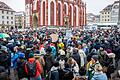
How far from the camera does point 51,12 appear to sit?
86.5 meters

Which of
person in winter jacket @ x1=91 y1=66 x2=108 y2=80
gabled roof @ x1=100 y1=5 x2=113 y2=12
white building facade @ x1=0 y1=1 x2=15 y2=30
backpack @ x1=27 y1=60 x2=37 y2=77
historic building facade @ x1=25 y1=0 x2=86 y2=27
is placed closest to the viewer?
person in winter jacket @ x1=91 y1=66 x2=108 y2=80

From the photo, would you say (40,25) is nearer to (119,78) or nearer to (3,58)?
(3,58)

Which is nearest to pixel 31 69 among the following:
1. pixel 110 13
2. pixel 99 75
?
pixel 99 75

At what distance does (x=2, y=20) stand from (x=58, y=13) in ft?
100

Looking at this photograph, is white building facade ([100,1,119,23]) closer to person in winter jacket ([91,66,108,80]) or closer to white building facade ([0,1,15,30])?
white building facade ([0,1,15,30])

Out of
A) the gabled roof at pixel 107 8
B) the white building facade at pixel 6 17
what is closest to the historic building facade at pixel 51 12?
the white building facade at pixel 6 17

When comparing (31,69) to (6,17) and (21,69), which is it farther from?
(6,17)

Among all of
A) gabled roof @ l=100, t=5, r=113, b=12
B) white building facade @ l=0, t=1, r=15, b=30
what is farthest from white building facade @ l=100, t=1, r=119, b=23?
white building facade @ l=0, t=1, r=15, b=30

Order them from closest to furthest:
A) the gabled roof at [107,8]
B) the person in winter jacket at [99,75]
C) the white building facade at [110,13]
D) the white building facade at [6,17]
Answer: the person in winter jacket at [99,75] → the white building facade at [6,17] → the white building facade at [110,13] → the gabled roof at [107,8]

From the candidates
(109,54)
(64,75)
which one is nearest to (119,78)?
(64,75)

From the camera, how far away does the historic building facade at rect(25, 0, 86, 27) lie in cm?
8619

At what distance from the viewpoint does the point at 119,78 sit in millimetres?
7238

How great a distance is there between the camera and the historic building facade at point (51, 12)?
86188mm

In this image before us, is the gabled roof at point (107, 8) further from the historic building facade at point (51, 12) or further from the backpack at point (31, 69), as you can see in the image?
the backpack at point (31, 69)
